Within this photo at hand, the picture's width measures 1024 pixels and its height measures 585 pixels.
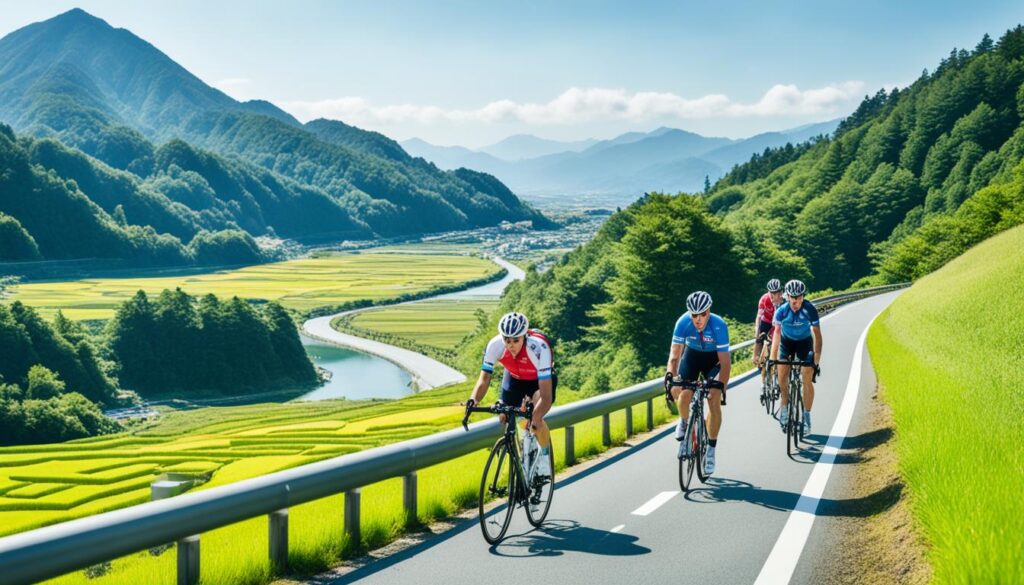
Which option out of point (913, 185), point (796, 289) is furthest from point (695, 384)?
point (913, 185)

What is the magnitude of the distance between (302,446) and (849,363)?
97.5 feet

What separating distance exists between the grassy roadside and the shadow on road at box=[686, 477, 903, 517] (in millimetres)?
335

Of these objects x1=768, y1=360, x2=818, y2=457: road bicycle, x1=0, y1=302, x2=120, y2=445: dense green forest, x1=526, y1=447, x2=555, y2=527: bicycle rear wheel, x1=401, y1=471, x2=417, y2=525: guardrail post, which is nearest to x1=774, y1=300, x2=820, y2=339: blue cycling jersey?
x1=768, y1=360, x2=818, y2=457: road bicycle

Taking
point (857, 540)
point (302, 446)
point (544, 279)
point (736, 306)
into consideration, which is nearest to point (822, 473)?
point (857, 540)

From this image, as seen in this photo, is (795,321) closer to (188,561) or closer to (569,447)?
(569,447)

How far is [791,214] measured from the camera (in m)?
138

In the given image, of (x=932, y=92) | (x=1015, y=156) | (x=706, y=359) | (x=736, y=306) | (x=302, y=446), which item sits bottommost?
(x=302, y=446)

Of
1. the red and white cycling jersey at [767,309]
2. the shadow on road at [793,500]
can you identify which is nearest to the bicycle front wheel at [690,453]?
the shadow on road at [793,500]

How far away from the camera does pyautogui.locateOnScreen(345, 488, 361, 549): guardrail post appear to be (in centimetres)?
748

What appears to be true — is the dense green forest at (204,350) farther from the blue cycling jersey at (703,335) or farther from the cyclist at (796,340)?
the blue cycling jersey at (703,335)

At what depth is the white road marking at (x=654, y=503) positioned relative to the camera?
8.67 m

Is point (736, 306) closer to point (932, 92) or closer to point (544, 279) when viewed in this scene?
point (544, 279)

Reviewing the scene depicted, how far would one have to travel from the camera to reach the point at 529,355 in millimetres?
7770

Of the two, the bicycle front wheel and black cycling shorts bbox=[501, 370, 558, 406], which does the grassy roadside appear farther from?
black cycling shorts bbox=[501, 370, 558, 406]
